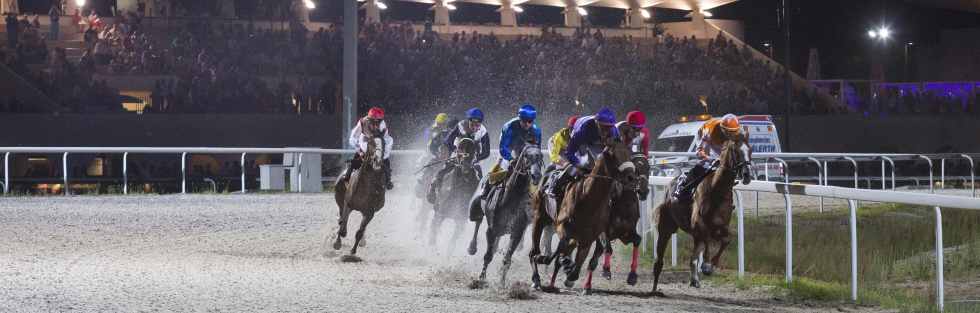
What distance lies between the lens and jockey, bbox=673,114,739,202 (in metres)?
6.80

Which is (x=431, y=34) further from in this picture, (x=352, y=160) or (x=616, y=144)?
(x=616, y=144)

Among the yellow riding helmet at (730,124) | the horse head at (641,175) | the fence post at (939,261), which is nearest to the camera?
the fence post at (939,261)

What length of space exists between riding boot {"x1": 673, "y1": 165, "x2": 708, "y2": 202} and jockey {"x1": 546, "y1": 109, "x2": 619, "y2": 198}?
715mm

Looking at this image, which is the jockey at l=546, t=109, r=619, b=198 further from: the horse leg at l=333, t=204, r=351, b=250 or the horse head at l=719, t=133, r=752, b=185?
the horse leg at l=333, t=204, r=351, b=250

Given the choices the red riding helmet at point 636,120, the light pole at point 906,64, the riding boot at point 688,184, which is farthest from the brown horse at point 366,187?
the light pole at point 906,64

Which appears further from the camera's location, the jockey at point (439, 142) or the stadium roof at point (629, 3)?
the stadium roof at point (629, 3)

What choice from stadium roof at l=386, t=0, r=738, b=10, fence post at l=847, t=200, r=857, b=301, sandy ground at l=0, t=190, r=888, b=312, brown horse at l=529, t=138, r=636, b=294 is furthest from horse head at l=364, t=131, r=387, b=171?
stadium roof at l=386, t=0, r=738, b=10

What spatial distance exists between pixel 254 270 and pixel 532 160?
297cm

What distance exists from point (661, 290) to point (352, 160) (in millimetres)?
3968

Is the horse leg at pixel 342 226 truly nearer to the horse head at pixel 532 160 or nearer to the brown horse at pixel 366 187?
the brown horse at pixel 366 187

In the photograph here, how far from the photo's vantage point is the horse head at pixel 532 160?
711 centimetres

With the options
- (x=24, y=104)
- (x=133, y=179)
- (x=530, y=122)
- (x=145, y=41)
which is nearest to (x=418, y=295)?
(x=530, y=122)

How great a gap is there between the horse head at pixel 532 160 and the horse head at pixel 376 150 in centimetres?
231

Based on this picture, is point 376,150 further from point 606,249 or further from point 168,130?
point 168,130
